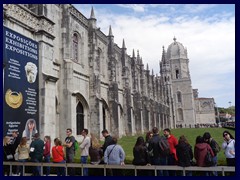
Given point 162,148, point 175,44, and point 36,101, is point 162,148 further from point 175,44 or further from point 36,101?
point 175,44

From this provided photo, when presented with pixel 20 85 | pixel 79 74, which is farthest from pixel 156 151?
pixel 79 74

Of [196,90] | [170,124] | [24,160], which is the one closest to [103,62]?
[24,160]

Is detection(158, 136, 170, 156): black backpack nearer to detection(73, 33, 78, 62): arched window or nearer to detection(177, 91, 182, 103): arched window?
detection(73, 33, 78, 62): arched window

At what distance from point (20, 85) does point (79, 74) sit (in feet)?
30.6

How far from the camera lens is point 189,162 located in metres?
7.18

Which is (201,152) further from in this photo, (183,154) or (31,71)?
(31,71)

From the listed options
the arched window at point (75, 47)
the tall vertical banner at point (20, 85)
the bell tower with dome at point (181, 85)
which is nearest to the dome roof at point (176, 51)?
the bell tower with dome at point (181, 85)

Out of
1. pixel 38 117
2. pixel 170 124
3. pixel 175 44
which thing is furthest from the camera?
pixel 175 44

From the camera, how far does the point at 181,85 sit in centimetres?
7081

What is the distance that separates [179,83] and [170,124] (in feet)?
57.0

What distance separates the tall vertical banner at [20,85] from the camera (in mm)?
10281

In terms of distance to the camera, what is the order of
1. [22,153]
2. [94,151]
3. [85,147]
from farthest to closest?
1. [22,153]
2. [85,147]
3. [94,151]

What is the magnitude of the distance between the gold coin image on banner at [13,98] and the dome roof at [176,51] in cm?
6667

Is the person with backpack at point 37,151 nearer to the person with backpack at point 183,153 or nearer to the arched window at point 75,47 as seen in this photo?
the person with backpack at point 183,153
